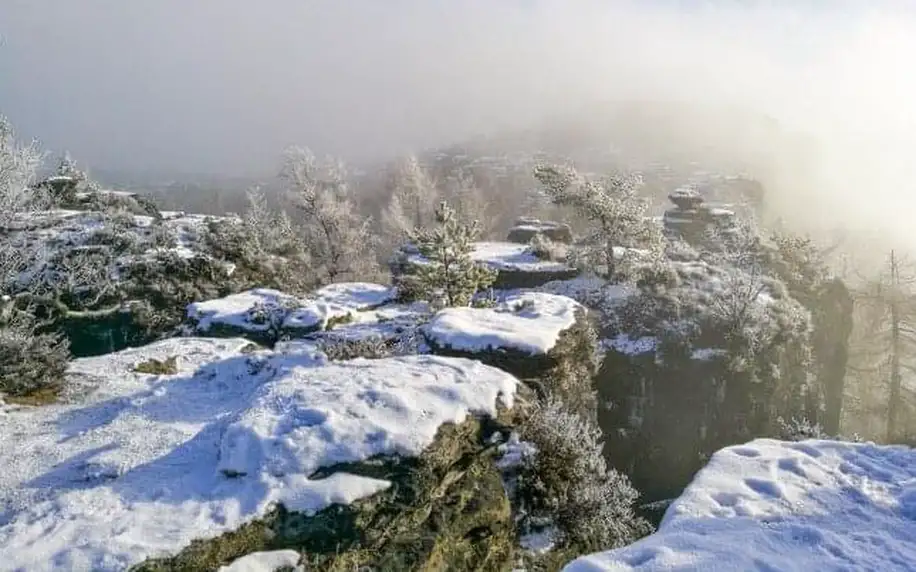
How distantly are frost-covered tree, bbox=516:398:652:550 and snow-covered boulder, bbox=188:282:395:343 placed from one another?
403 inches

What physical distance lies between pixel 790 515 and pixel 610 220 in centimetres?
2181

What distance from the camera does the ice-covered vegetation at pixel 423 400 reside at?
6918 millimetres

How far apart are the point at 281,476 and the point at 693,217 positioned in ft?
108

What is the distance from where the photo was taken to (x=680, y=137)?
106188 mm

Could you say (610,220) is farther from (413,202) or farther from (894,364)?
(413,202)

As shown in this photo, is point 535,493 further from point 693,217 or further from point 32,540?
point 693,217

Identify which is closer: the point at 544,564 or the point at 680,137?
the point at 544,564

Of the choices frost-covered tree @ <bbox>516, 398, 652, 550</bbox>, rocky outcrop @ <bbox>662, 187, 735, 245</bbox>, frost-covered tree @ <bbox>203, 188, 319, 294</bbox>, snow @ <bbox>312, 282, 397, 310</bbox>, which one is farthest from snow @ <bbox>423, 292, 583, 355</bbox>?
rocky outcrop @ <bbox>662, 187, 735, 245</bbox>

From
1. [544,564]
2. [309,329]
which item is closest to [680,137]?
[309,329]

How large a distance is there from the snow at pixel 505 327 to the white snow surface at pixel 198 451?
269 centimetres

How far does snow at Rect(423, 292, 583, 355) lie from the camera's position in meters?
13.2

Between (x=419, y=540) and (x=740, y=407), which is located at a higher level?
(x=419, y=540)

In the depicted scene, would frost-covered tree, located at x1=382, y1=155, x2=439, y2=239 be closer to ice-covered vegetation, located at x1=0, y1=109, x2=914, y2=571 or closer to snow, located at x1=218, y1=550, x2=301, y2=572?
ice-covered vegetation, located at x1=0, y1=109, x2=914, y2=571

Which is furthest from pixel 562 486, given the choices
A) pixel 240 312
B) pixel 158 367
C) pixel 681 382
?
pixel 681 382
